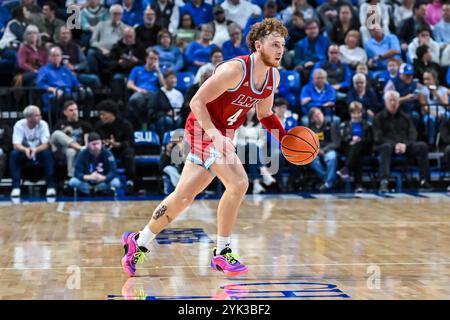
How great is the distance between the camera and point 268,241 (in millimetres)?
9641

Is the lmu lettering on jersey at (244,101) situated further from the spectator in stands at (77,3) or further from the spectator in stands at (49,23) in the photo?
the spectator in stands at (77,3)

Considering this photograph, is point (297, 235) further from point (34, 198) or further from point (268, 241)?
point (34, 198)

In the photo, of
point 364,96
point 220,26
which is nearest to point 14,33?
point 220,26

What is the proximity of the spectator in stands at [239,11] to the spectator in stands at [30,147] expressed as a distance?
15.8 ft

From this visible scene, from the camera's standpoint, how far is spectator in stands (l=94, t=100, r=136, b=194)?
14.8 metres

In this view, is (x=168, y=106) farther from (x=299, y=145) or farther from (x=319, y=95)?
(x=299, y=145)

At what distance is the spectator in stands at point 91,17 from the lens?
55.6 ft

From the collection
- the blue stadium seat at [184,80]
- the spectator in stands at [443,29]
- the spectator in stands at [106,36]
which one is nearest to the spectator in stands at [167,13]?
the spectator in stands at [106,36]

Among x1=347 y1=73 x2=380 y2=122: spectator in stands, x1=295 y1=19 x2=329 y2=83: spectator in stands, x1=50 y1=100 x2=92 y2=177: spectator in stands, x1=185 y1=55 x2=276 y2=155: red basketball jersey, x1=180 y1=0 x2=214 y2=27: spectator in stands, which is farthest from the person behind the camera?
x1=180 y1=0 x2=214 y2=27: spectator in stands

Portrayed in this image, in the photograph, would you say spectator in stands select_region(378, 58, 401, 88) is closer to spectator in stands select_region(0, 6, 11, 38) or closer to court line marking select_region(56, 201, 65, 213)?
court line marking select_region(56, 201, 65, 213)

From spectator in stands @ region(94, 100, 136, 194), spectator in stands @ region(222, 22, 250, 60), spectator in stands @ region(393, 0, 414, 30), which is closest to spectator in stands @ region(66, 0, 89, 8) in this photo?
spectator in stands @ region(222, 22, 250, 60)

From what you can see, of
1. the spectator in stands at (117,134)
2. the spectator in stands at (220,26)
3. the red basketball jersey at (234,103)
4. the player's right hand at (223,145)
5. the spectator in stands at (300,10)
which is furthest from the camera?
the spectator in stands at (300,10)

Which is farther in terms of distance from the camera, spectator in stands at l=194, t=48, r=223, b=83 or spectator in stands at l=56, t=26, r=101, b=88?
spectator in stands at l=56, t=26, r=101, b=88

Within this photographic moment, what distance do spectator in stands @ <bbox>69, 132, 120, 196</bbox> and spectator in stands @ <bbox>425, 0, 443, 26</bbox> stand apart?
296 inches
